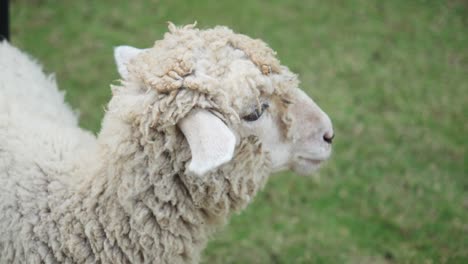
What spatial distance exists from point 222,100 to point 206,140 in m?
0.31

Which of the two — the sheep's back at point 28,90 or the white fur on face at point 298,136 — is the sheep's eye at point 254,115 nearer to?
the white fur on face at point 298,136

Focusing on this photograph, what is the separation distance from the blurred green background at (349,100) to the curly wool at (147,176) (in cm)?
193

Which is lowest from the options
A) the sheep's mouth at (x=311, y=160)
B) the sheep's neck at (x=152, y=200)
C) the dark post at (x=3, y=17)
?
the sheep's neck at (x=152, y=200)

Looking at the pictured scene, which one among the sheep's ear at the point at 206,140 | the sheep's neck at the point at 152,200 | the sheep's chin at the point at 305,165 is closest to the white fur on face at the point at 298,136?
the sheep's chin at the point at 305,165

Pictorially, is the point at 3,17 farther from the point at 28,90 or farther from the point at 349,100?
the point at 349,100

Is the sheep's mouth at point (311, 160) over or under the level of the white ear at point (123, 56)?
under

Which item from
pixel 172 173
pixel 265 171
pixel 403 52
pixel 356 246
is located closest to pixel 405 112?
pixel 403 52

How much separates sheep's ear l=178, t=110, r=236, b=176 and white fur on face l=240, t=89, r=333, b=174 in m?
0.38

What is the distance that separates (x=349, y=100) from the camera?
242 inches

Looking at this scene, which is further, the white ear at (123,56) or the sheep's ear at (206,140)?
the white ear at (123,56)

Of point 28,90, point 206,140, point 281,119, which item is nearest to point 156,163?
point 206,140

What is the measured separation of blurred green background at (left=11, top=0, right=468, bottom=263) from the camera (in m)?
4.56

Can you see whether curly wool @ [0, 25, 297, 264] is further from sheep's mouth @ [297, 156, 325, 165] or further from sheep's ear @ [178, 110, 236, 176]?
sheep's mouth @ [297, 156, 325, 165]

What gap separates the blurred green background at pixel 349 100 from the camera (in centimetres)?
456
